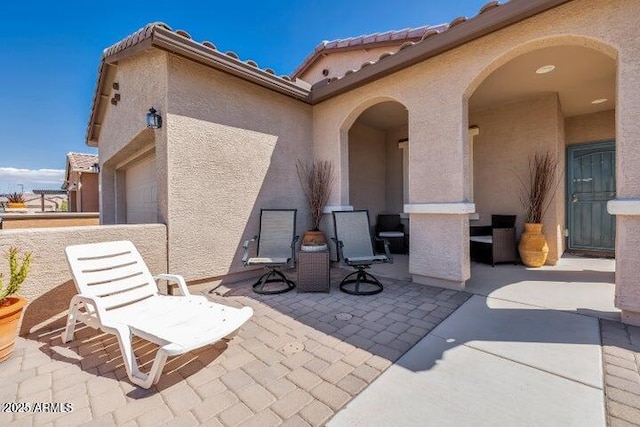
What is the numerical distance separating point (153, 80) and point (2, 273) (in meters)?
3.41

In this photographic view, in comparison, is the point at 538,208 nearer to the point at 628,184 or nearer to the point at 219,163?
the point at 628,184

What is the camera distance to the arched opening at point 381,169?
7.25 metres

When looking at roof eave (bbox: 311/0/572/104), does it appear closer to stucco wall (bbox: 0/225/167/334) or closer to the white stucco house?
the white stucco house

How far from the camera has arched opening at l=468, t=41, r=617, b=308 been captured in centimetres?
512

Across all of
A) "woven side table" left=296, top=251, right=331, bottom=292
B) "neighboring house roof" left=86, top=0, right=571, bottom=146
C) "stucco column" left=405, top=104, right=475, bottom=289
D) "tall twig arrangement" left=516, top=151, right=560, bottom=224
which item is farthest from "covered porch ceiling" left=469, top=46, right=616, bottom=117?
"woven side table" left=296, top=251, right=331, bottom=292

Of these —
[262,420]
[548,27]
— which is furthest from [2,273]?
[548,27]

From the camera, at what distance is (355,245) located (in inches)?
191

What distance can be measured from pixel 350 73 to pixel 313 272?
3738 millimetres

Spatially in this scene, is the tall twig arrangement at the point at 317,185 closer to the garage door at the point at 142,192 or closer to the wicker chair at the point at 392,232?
the wicker chair at the point at 392,232

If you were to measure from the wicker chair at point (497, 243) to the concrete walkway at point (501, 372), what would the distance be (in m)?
1.88

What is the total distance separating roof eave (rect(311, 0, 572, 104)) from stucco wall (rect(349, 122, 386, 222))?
2.25m

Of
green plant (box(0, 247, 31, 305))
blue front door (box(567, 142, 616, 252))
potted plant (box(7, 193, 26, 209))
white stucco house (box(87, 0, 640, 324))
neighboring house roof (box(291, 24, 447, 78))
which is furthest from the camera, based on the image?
potted plant (box(7, 193, 26, 209))

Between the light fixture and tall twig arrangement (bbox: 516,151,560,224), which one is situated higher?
the light fixture

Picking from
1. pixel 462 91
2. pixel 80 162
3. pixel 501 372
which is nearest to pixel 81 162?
pixel 80 162
